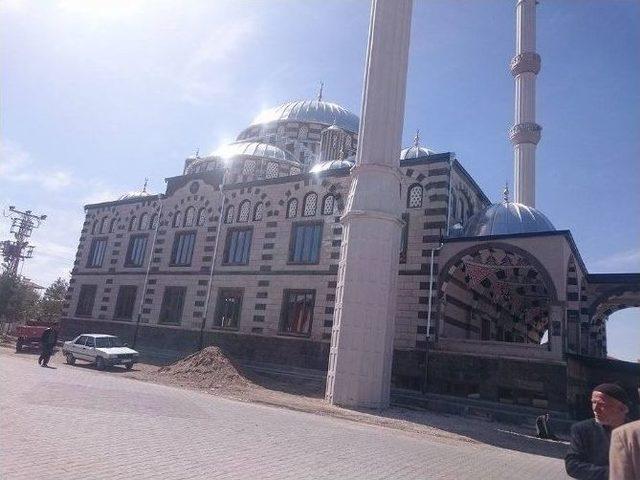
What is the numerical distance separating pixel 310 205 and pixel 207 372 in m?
10.7

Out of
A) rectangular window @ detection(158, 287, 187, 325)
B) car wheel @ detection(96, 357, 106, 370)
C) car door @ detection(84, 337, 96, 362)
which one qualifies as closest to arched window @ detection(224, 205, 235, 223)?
rectangular window @ detection(158, 287, 187, 325)

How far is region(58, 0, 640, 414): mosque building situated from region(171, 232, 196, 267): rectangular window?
98 mm

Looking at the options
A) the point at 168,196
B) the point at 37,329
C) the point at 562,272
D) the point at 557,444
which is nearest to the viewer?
the point at 557,444

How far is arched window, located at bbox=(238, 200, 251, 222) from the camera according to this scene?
28642 millimetres

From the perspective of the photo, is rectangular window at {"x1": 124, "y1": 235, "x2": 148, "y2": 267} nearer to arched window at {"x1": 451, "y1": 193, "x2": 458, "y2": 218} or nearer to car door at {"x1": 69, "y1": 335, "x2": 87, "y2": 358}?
car door at {"x1": 69, "y1": 335, "x2": 87, "y2": 358}

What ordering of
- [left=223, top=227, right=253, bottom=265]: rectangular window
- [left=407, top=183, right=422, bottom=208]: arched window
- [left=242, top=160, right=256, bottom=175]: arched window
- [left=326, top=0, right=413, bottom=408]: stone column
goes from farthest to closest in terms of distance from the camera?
[left=242, top=160, right=256, bottom=175]: arched window → [left=223, top=227, right=253, bottom=265]: rectangular window → [left=407, top=183, right=422, bottom=208]: arched window → [left=326, top=0, right=413, bottom=408]: stone column

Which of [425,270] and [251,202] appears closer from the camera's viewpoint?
[425,270]

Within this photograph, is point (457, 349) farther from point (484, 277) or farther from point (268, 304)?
point (268, 304)

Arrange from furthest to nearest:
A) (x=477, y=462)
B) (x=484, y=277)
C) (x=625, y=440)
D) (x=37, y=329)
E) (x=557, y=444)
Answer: (x=37, y=329) < (x=484, y=277) < (x=557, y=444) < (x=477, y=462) < (x=625, y=440)

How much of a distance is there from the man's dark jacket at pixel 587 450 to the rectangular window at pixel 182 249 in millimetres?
27810

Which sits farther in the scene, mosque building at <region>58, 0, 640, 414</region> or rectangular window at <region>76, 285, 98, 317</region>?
rectangular window at <region>76, 285, 98, 317</region>

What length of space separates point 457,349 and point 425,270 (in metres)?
3.71

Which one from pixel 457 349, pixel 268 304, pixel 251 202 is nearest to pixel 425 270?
pixel 457 349

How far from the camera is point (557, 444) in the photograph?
13.7m
